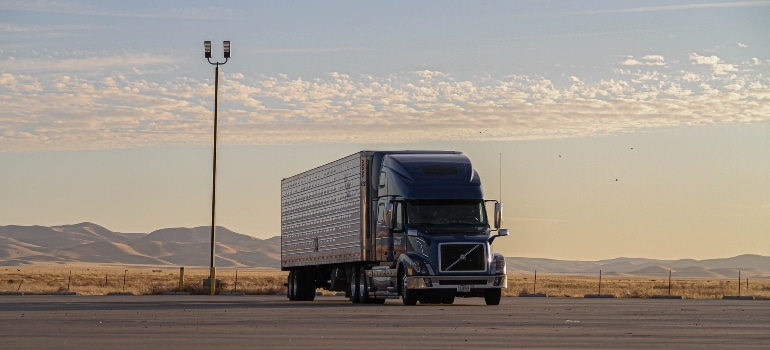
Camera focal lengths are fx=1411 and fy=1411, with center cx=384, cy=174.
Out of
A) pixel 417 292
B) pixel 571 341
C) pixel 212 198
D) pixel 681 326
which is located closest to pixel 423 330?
pixel 571 341

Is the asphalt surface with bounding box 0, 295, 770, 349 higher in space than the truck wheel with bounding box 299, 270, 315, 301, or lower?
lower

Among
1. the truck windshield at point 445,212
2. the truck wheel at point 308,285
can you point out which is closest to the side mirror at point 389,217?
the truck windshield at point 445,212

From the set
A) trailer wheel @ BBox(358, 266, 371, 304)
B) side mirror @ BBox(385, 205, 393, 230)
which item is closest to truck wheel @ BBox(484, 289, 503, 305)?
side mirror @ BBox(385, 205, 393, 230)

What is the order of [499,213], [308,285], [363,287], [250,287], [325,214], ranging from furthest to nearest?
[250,287], [308,285], [325,214], [363,287], [499,213]

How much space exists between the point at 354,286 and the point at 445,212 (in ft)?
15.0

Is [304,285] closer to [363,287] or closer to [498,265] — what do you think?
[363,287]

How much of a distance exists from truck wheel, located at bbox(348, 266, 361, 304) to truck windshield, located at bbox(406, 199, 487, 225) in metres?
3.90

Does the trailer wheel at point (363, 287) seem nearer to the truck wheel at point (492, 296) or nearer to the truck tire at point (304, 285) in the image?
the truck wheel at point (492, 296)

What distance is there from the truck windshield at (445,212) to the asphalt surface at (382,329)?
149 inches

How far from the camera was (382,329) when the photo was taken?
24156mm

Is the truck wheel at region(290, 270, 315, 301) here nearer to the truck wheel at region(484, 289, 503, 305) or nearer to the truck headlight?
the truck wheel at region(484, 289, 503, 305)

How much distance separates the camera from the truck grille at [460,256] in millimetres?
36906

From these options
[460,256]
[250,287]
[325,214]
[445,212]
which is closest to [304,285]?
[325,214]

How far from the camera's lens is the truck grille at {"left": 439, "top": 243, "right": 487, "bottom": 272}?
36.9 metres
